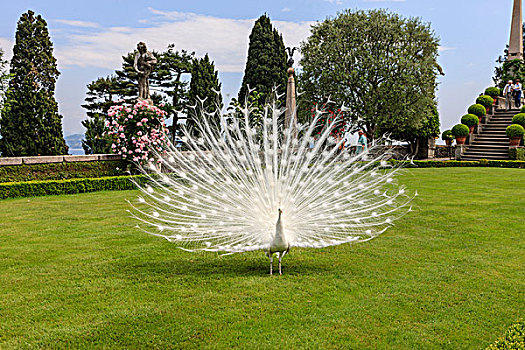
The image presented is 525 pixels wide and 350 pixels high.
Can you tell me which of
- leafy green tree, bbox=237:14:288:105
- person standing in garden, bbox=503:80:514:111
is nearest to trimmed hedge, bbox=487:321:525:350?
person standing in garden, bbox=503:80:514:111

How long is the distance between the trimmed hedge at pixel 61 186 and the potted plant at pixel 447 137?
86.2ft

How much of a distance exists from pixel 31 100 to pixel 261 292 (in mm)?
22277

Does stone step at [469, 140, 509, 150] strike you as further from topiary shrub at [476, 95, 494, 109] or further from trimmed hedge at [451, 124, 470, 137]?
topiary shrub at [476, 95, 494, 109]

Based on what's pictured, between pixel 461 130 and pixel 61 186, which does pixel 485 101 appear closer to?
pixel 461 130

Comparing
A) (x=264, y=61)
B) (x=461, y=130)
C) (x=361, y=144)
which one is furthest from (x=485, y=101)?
(x=264, y=61)

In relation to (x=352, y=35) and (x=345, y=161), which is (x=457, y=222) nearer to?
(x=345, y=161)

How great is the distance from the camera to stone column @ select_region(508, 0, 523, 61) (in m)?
37.9

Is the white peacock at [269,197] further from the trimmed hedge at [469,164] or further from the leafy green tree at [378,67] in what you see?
the leafy green tree at [378,67]

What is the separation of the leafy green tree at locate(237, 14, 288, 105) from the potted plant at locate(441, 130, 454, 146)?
13205 millimetres

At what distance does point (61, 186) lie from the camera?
14.5 metres

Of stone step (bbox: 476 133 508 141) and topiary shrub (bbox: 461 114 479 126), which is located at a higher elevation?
topiary shrub (bbox: 461 114 479 126)

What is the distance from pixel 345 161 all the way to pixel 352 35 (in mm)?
25348

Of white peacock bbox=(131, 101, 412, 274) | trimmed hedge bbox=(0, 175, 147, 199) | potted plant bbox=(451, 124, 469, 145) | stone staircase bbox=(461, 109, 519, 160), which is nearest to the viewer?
white peacock bbox=(131, 101, 412, 274)

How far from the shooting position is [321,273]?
601 centimetres
